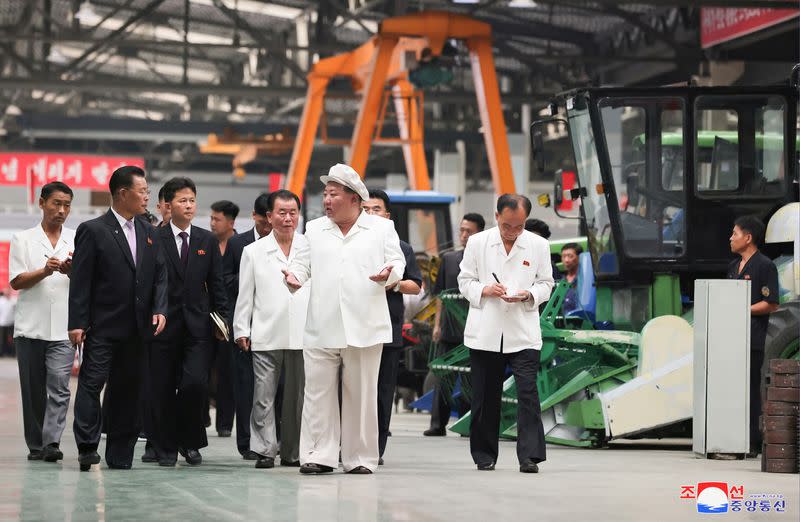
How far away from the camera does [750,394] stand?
426 inches

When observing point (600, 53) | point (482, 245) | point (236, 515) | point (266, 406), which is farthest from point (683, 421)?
point (600, 53)

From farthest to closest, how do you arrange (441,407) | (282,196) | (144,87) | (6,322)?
(6,322)
(144,87)
(441,407)
(282,196)

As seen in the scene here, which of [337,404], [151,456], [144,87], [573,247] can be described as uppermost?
[144,87]

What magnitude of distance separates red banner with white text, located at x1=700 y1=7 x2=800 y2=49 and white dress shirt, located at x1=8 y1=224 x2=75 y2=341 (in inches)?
567

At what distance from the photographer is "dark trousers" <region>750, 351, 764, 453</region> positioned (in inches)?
425

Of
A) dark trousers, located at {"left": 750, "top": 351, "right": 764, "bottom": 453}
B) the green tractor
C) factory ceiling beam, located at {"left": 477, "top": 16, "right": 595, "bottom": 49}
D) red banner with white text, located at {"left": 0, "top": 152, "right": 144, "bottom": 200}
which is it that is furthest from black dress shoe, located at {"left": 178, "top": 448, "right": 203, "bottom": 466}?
red banner with white text, located at {"left": 0, "top": 152, "right": 144, "bottom": 200}

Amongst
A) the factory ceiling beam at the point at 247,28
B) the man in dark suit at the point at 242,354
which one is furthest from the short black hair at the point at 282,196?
the factory ceiling beam at the point at 247,28

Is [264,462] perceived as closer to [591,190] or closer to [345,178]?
[345,178]

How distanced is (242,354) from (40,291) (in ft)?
4.88

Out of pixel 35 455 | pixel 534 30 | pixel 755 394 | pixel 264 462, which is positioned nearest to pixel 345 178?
pixel 264 462

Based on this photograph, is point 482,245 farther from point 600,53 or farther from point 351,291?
point 600,53

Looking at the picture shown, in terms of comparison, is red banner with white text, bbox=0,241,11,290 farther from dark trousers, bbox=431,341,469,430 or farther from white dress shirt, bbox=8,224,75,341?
white dress shirt, bbox=8,224,75,341

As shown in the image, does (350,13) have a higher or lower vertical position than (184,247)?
higher

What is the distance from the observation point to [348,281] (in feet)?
28.3
